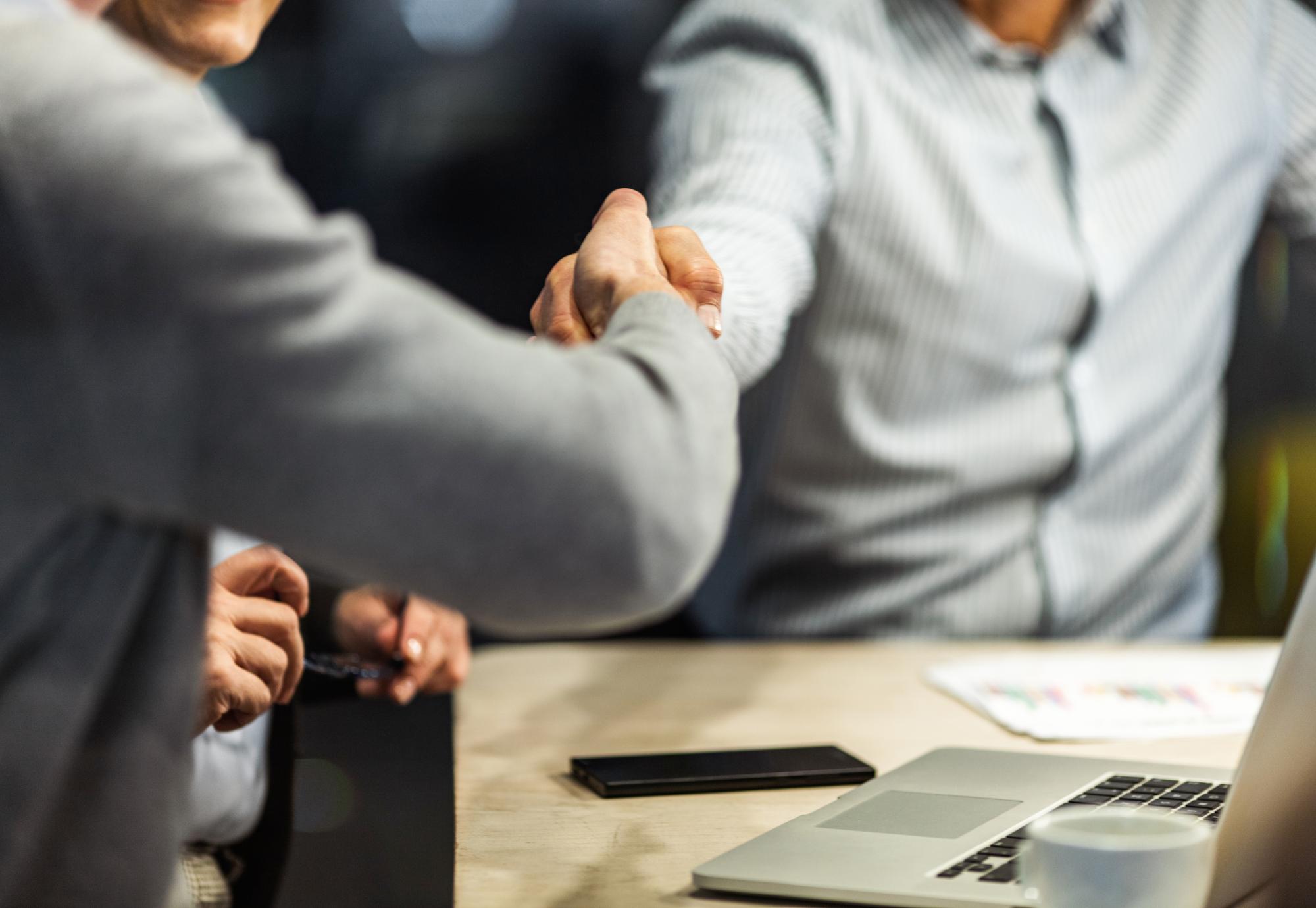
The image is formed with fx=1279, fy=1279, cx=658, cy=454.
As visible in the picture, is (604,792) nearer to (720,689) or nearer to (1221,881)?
(720,689)

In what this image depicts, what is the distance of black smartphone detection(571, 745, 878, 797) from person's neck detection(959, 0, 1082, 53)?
106 centimetres

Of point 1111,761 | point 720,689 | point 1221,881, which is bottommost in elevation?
point 720,689

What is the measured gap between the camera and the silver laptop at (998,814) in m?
0.61

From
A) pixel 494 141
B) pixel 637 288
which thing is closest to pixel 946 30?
pixel 494 141

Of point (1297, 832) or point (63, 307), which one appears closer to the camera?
point (63, 307)

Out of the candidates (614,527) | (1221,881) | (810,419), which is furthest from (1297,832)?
(810,419)

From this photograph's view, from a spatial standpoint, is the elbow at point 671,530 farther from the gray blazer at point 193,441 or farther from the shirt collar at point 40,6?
the shirt collar at point 40,6

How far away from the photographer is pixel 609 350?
574mm

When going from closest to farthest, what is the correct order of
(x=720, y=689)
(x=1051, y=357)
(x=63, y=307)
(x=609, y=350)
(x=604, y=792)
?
1. (x=63, y=307)
2. (x=609, y=350)
3. (x=604, y=792)
4. (x=720, y=689)
5. (x=1051, y=357)

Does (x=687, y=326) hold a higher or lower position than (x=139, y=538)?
higher

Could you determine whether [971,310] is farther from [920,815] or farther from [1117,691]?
[920,815]

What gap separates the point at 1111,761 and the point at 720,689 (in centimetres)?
36

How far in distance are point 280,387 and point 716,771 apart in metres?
0.52

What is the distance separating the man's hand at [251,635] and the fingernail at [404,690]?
0.61 feet
